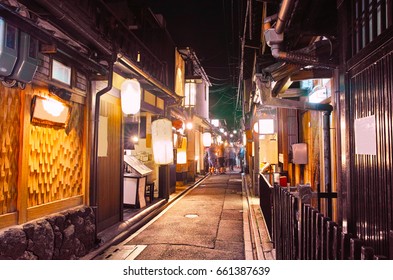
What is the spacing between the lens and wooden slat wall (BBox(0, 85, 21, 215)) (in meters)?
6.46

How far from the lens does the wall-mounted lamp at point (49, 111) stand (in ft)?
23.9

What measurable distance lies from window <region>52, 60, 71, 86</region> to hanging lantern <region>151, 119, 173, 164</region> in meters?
6.77

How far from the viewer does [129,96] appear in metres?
11.5

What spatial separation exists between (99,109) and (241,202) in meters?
10.8

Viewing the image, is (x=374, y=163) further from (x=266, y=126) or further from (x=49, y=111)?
(x=266, y=126)

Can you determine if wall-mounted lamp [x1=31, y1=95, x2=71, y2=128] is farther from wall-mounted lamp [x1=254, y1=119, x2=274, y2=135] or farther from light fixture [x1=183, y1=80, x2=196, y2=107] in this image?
light fixture [x1=183, y1=80, x2=196, y2=107]

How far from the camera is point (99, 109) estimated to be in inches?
420

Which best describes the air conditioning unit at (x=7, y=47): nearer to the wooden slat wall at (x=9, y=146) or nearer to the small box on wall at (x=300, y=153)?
the wooden slat wall at (x=9, y=146)

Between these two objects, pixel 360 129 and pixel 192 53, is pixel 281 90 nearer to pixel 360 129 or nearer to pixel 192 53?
pixel 360 129

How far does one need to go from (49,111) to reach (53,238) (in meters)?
3.16

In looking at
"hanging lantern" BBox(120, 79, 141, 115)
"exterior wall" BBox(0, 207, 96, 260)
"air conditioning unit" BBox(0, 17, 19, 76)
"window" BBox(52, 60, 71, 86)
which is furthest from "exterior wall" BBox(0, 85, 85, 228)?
"hanging lantern" BBox(120, 79, 141, 115)

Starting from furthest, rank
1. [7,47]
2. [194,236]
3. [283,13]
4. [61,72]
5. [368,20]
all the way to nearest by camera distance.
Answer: [194,236]
[61,72]
[283,13]
[7,47]
[368,20]

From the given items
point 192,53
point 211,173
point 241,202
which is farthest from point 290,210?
point 211,173

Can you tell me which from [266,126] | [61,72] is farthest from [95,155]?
[266,126]
